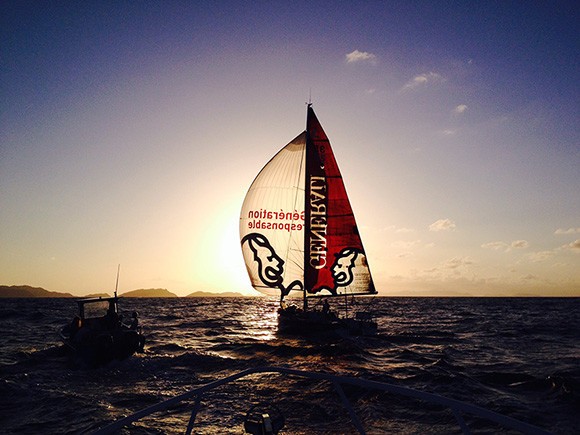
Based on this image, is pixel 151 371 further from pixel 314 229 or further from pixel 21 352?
pixel 314 229

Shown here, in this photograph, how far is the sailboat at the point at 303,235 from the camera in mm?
27766

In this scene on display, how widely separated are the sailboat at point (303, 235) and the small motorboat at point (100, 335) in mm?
9845

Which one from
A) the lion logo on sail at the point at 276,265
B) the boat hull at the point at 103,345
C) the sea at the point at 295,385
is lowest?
the sea at the point at 295,385

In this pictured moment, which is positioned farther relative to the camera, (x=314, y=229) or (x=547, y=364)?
(x=314, y=229)

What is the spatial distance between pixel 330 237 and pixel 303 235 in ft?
6.30

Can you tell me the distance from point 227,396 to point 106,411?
12.3 ft

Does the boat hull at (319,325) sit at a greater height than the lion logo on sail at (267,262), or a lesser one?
lesser

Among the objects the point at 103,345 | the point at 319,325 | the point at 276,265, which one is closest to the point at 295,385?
the point at 103,345

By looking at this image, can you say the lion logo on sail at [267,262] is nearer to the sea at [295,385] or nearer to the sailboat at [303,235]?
the sailboat at [303,235]

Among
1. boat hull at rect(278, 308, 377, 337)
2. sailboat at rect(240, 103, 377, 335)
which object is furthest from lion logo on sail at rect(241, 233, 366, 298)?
boat hull at rect(278, 308, 377, 337)

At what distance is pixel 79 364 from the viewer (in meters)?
18.4

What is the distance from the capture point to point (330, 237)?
2805 centimetres

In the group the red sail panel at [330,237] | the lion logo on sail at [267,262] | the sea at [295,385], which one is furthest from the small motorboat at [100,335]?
the red sail panel at [330,237]

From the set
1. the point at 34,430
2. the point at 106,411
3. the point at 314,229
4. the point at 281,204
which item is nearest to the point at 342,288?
the point at 314,229
